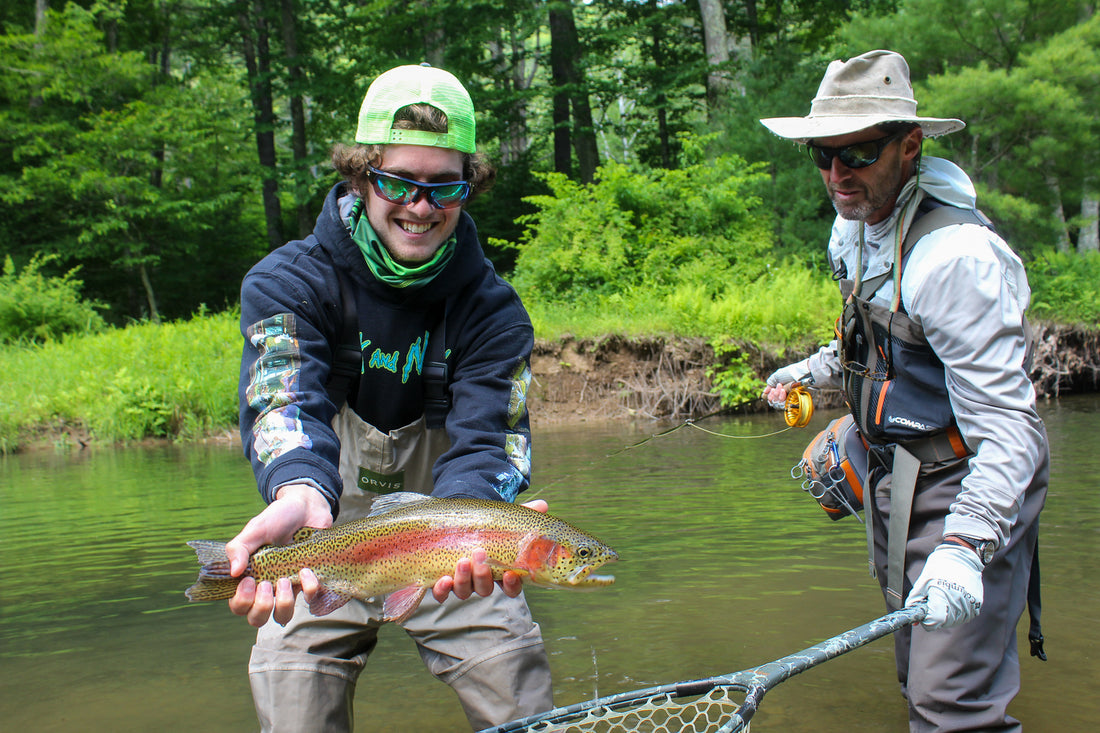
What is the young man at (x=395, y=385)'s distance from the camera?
8.96 ft

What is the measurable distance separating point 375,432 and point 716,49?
64.5ft

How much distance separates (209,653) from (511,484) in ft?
9.34

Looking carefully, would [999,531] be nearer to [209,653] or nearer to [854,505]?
[854,505]

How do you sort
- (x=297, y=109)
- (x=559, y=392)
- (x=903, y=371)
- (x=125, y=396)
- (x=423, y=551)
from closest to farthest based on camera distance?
(x=423, y=551) < (x=903, y=371) < (x=125, y=396) < (x=559, y=392) < (x=297, y=109)

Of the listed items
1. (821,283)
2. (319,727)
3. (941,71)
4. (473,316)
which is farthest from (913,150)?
(941,71)

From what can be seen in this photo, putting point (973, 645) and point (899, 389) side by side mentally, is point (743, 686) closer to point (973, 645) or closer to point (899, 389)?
point (973, 645)

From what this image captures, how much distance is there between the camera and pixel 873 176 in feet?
10.9

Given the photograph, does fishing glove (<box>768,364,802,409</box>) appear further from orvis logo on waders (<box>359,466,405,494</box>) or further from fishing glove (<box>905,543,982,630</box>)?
orvis logo on waders (<box>359,466,405,494</box>)

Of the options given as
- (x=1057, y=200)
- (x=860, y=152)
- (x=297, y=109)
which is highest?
(x=297, y=109)

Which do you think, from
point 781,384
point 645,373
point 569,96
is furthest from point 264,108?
point 781,384

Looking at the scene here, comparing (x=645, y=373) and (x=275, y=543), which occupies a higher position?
(x=275, y=543)

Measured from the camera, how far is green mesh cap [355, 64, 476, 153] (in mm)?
2834

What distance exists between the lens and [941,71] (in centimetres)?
1652

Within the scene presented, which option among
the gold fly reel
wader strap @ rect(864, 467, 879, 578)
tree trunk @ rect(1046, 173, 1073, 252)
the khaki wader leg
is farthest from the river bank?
the khaki wader leg
